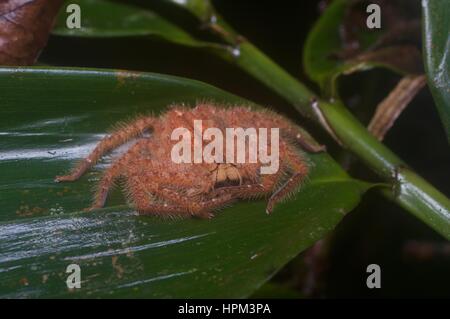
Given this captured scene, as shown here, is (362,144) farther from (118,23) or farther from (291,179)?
(118,23)

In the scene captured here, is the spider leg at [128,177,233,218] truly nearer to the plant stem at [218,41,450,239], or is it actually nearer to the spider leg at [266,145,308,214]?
the spider leg at [266,145,308,214]

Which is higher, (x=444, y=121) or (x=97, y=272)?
(x=444, y=121)

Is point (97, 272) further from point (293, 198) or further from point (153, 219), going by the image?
point (293, 198)

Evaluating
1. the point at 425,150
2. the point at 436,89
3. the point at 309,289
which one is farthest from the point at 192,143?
the point at 425,150

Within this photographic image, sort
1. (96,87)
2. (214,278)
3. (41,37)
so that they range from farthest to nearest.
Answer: (41,37) < (96,87) < (214,278)

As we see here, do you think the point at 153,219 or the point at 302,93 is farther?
the point at 302,93

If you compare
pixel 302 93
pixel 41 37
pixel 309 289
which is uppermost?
pixel 41 37

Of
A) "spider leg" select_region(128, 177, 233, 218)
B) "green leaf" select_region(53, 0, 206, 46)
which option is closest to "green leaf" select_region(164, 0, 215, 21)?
"green leaf" select_region(53, 0, 206, 46)

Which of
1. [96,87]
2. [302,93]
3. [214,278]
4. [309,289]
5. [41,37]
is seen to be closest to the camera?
[214,278]
